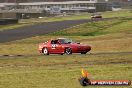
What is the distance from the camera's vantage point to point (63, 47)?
31234mm

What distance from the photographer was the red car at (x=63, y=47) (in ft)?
101

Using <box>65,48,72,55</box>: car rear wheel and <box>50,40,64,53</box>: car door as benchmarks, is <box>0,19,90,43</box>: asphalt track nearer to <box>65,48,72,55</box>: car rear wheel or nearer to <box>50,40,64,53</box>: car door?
<box>50,40,64,53</box>: car door

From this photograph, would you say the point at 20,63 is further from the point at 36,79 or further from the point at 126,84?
the point at 126,84

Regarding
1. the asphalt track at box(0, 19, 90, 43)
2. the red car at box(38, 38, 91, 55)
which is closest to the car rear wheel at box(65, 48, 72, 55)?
the red car at box(38, 38, 91, 55)

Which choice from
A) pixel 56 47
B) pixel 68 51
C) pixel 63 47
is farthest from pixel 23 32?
pixel 68 51

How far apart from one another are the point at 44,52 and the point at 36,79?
1648 cm

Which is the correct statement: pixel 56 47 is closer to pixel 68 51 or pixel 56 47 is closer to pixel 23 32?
pixel 68 51

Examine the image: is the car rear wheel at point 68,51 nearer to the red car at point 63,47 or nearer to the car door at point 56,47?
the red car at point 63,47

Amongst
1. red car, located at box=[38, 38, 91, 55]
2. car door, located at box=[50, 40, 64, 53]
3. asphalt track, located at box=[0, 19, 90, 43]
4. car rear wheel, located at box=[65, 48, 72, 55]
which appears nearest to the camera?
red car, located at box=[38, 38, 91, 55]

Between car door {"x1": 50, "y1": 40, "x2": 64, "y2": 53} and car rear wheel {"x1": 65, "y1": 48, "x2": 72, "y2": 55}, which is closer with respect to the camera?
car rear wheel {"x1": 65, "y1": 48, "x2": 72, "y2": 55}

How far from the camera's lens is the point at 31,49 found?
38344 millimetres

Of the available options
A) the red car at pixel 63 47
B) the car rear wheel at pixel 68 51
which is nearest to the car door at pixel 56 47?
the red car at pixel 63 47

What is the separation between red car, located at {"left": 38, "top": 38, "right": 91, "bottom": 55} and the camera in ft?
101

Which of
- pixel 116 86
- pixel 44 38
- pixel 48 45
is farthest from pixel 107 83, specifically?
pixel 44 38
